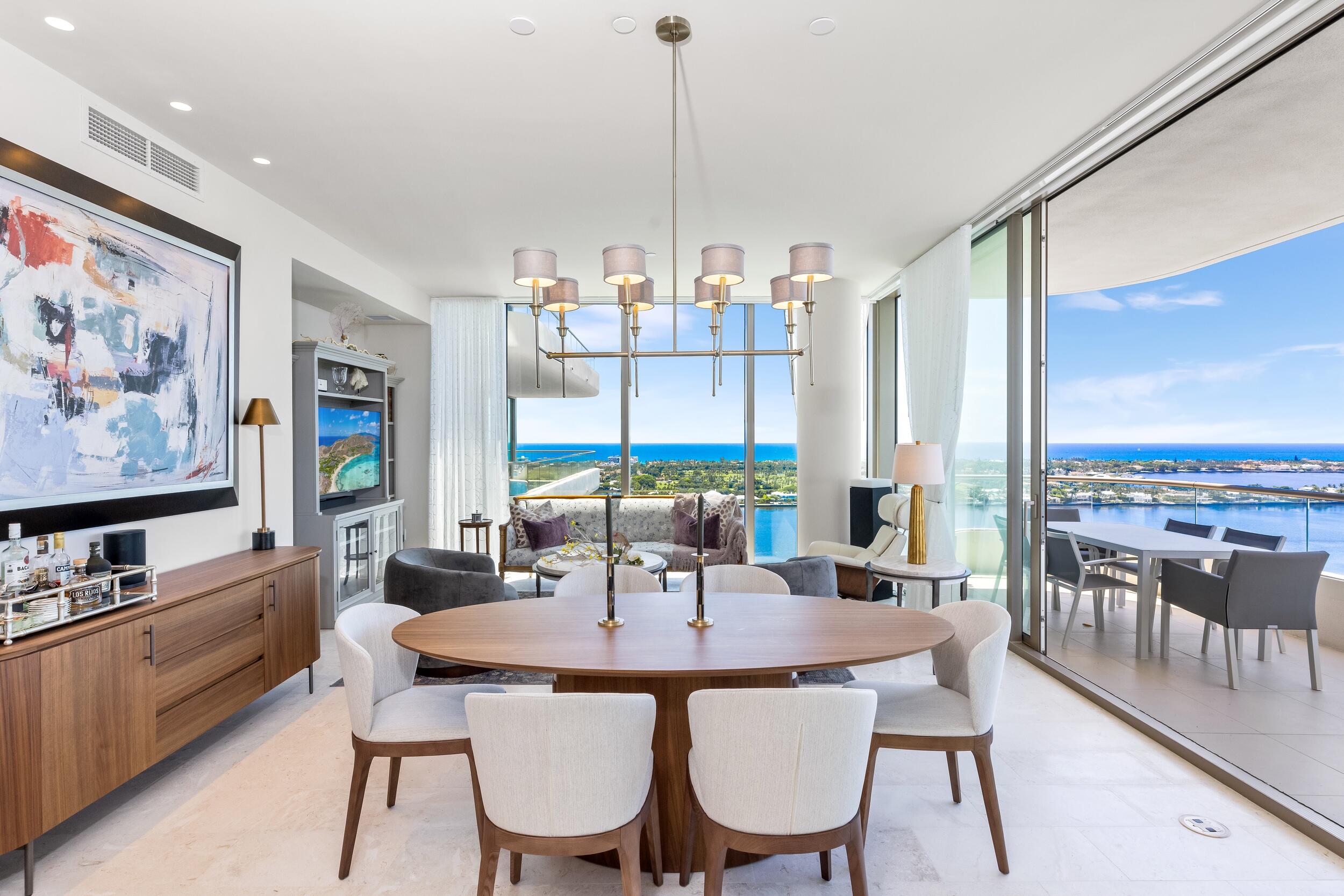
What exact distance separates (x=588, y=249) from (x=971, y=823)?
4.37m

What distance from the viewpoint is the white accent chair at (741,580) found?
2.96 m

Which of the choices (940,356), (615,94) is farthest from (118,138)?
(940,356)

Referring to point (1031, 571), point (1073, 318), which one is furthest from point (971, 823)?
point (1073, 318)

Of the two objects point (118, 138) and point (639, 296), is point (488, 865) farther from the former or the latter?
point (118, 138)

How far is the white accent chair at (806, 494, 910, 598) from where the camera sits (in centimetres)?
461

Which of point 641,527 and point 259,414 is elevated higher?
point 259,414

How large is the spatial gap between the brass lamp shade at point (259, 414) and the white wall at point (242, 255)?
0.43 feet

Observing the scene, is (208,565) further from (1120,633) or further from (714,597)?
(1120,633)

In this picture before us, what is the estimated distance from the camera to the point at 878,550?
4.88m

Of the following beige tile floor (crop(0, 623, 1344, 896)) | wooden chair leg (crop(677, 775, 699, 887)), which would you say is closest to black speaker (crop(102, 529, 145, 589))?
beige tile floor (crop(0, 623, 1344, 896))

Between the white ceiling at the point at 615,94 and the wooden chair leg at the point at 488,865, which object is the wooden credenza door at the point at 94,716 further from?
the white ceiling at the point at 615,94

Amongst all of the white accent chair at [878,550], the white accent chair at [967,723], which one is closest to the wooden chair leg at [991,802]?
the white accent chair at [967,723]

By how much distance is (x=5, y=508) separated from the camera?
7.39ft

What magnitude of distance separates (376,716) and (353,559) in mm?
3295
